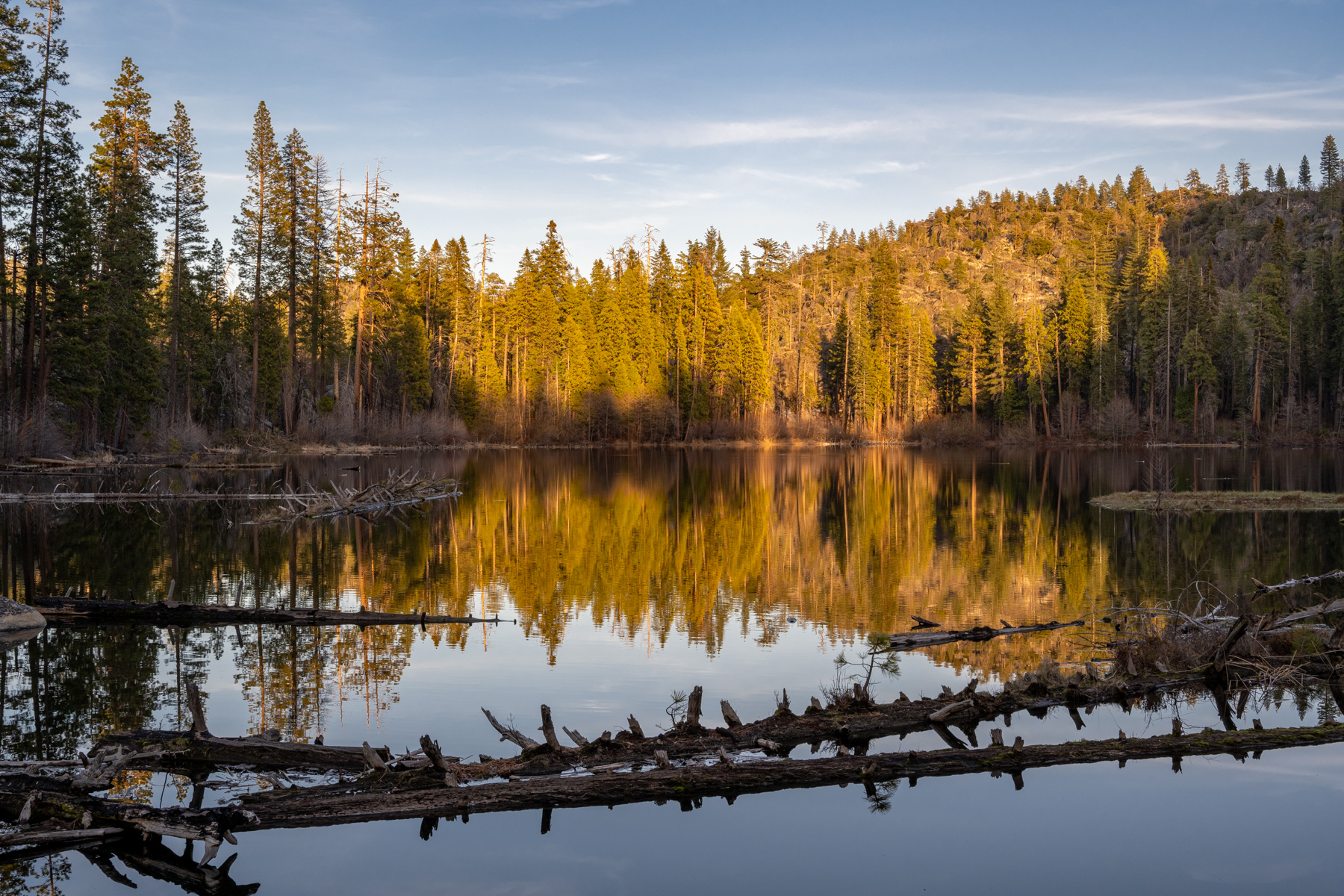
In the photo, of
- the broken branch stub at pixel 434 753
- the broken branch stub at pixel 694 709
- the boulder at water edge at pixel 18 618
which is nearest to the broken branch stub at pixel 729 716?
the broken branch stub at pixel 694 709

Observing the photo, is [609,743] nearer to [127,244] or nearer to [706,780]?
[706,780]

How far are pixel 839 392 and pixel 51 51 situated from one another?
→ 63612 mm

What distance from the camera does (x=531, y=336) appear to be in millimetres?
71375

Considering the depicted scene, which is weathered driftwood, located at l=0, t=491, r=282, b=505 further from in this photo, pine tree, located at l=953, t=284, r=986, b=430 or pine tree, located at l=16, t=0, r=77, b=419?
pine tree, located at l=953, t=284, r=986, b=430

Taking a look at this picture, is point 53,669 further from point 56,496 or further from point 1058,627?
point 56,496

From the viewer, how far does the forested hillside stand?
35.7m

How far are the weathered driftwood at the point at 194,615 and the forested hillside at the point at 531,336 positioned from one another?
945 inches

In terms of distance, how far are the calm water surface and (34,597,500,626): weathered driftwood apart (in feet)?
1.24

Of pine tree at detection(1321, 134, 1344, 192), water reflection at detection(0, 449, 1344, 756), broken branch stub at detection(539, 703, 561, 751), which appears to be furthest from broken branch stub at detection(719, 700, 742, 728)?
pine tree at detection(1321, 134, 1344, 192)

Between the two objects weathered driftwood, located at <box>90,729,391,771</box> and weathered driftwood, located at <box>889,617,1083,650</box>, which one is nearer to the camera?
weathered driftwood, located at <box>90,729,391,771</box>

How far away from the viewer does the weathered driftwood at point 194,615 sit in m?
12.6

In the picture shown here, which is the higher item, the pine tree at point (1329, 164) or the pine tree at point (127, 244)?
the pine tree at point (1329, 164)

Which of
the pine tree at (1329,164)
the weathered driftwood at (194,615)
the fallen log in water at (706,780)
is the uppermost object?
the pine tree at (1329,164)

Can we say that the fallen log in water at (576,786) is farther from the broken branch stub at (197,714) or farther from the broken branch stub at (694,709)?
the broken branch stub at (197,714)
